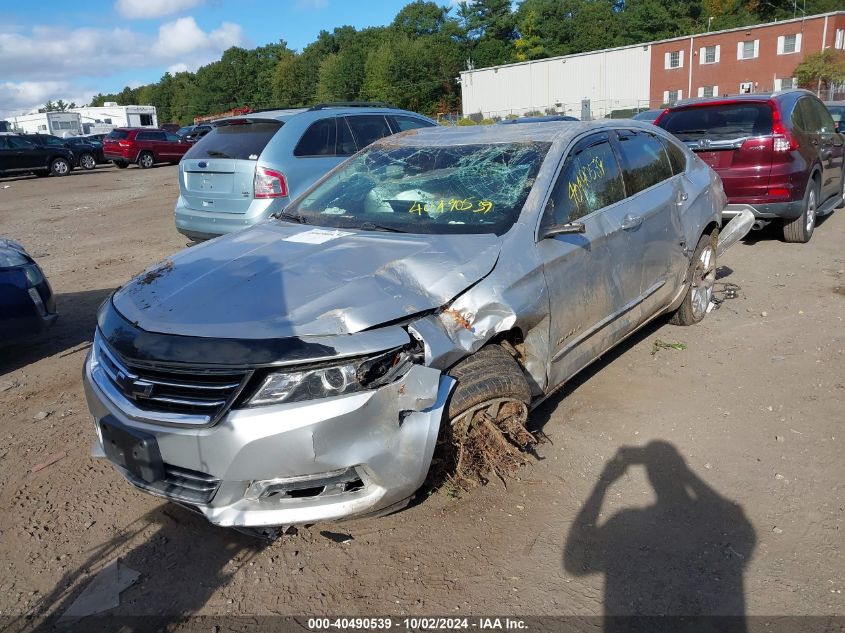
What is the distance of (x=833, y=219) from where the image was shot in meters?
9.95

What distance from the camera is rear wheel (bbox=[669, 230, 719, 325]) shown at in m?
5.36

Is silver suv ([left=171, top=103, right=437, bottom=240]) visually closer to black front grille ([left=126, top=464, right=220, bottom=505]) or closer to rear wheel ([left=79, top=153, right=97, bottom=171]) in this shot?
black front grille ([left=126, top=464, right=220, bottom=505])

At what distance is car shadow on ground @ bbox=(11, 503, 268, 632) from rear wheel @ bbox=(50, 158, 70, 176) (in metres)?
26.5

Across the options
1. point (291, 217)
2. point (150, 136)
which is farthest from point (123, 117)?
point (291, 217)

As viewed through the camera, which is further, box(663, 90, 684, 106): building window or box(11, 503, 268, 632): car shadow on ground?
box(663, 90, 684, 106): building window

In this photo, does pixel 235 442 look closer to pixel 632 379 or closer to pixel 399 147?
pixel 399 147

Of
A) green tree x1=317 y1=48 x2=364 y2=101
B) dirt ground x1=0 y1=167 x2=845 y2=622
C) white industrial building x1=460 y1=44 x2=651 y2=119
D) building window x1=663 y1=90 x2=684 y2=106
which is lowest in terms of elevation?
dirt ground x1=0 y1=167 x2=845 y2=622

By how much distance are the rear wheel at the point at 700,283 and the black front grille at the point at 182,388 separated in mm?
3905

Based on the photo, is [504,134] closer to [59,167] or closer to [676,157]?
[676,157]

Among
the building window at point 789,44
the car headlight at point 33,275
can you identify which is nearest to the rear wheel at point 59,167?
the car headlight at point 33,275

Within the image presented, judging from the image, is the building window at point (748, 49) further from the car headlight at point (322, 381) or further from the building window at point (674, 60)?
the car headlight at point (322, 381)

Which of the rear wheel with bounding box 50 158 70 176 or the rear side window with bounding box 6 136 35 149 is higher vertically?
the rear side window with bounding box 6 136 35 149

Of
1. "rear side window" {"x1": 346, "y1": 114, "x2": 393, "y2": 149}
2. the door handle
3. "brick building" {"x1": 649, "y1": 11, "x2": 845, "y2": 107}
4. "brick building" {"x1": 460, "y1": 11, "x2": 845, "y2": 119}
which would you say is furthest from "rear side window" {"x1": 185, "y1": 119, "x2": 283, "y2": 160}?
"brick building" {"x1": 649, "y1": 11, "x2": 845, "y2": 107}

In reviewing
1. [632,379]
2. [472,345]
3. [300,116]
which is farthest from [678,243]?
[300,116]
